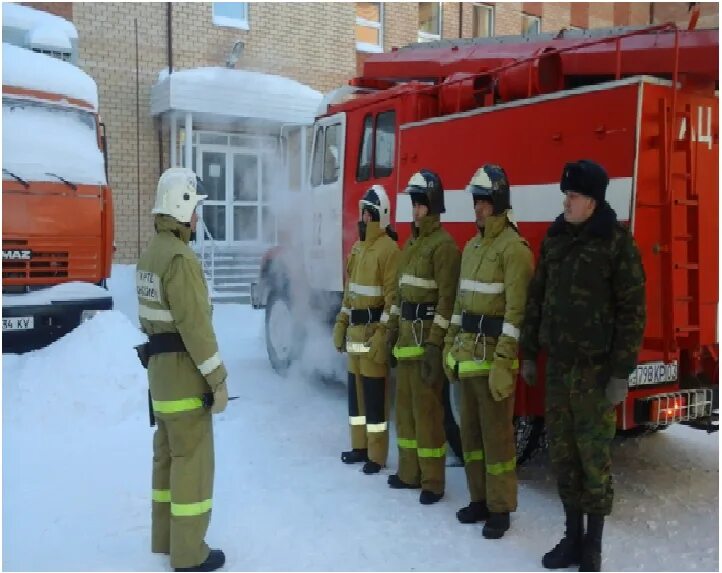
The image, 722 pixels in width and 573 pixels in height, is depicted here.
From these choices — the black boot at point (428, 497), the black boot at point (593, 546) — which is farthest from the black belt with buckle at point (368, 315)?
the black boot at point (593, 546)

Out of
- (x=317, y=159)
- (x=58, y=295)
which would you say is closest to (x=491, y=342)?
(x=317, y=159)

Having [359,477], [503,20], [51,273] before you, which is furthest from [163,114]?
[359,477]

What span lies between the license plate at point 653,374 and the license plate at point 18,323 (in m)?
6.12

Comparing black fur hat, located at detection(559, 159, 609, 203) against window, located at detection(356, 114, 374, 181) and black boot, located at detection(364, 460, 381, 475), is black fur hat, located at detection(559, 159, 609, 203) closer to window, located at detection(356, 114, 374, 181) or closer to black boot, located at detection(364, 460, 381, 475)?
black boot, located at detection(364, 460, 381, 475)

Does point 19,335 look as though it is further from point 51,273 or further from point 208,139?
point 208,139

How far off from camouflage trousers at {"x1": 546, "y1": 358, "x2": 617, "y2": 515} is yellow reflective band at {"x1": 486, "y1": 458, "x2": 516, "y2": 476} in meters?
0.43

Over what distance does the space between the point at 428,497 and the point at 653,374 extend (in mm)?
1538

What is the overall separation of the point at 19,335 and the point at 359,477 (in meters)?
4.47

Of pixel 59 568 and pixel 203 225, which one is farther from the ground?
pixel 203 225

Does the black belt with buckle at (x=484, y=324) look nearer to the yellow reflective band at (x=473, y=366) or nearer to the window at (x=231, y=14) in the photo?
the yellow reflective band at (x=473, y=366)

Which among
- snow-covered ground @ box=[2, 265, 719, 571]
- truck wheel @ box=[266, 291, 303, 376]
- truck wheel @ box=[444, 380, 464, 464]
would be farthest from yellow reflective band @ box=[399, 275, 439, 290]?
truck wheel @ box=[266, 291, 303, 376]

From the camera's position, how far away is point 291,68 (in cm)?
1480

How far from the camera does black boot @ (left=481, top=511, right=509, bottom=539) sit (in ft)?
13.1

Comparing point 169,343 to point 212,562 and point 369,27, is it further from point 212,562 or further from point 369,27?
point 369,27
